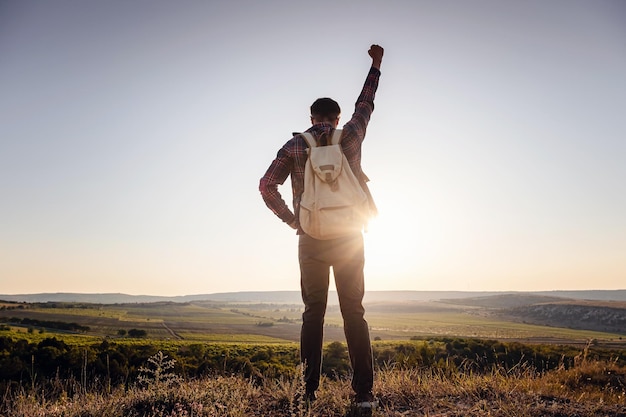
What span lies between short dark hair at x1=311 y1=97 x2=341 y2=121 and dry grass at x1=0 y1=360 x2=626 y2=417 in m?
2.30

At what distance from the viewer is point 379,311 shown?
134m

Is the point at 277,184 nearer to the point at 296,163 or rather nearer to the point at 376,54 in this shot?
the point at 296,163

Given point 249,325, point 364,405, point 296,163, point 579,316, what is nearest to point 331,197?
point 296,163

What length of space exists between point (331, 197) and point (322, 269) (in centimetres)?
61

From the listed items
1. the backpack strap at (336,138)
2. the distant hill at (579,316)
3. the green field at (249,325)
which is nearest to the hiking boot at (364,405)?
the backpack strap at (336,138)

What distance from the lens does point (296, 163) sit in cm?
377

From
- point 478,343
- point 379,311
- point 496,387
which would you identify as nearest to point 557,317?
point 379,311

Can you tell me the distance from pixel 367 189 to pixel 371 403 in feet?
5.75

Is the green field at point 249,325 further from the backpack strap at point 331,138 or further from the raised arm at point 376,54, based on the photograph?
the backpack strap at point 331,138

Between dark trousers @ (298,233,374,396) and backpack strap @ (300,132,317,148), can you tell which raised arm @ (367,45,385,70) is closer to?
backpack strap @ (300,132,317,148)

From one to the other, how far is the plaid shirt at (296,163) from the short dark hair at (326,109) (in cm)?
9

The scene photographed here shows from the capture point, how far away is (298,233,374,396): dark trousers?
350 centimetres

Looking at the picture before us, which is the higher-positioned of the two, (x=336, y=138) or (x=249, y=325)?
(x=336, y=138)

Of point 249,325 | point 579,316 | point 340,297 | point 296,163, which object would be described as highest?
point 296,163
